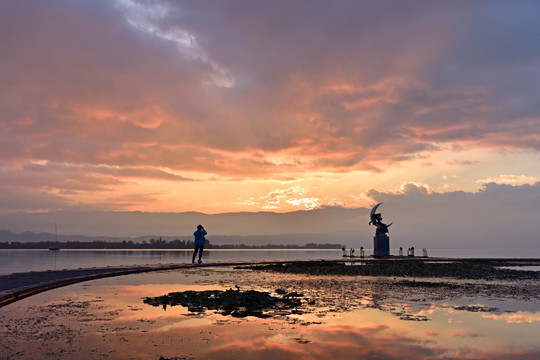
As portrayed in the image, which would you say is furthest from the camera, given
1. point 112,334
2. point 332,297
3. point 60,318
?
point 332,297

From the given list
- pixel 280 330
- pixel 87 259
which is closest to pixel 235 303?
pixel 280 330

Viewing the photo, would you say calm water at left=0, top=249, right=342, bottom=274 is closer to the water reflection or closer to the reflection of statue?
the reflection of statue

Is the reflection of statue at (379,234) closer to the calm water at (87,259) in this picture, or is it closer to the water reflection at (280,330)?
→ the calm water at (87,259)

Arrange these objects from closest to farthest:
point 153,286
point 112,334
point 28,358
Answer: point 28,358, point 112,334, point 153,286

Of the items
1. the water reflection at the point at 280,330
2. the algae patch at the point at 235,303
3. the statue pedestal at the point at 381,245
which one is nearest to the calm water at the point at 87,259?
the statue pedestal at the point at 381,245

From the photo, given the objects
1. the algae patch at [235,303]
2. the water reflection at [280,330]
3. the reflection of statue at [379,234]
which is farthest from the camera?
the reflection of statue at [379,234]

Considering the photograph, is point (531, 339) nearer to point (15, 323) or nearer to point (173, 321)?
point (173, 321)

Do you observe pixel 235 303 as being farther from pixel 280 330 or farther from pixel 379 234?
pixel 379 234

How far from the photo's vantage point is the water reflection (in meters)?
9.61

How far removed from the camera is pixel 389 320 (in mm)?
13391

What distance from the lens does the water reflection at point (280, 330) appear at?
9.61 metres

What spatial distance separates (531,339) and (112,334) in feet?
32.9

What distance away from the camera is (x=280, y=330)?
11992 millimetres

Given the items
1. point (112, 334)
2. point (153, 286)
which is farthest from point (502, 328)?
point (153, 286)
